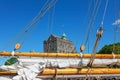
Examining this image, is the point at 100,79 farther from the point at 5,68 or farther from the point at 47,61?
the point at 5,68

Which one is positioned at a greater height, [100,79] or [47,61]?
[47,61]

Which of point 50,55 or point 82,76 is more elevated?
point 50,55

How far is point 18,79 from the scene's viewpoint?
1009 cm

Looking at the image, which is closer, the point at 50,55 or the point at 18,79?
the point at 18,79

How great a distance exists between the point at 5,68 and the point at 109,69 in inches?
138

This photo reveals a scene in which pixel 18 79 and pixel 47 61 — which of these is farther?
pixel 47 61

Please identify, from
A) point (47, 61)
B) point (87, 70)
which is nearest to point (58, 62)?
point (47, 61)

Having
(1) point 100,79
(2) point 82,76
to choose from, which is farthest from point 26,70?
(1) point 100,79

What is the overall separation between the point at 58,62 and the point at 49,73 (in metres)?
0.69

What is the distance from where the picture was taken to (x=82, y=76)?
10.7m

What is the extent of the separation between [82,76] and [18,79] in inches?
84.2

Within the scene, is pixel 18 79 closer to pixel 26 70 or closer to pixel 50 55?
pixel 26 70

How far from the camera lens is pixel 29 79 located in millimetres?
10172

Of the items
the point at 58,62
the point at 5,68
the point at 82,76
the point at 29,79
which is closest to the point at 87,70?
the point at 82,76
